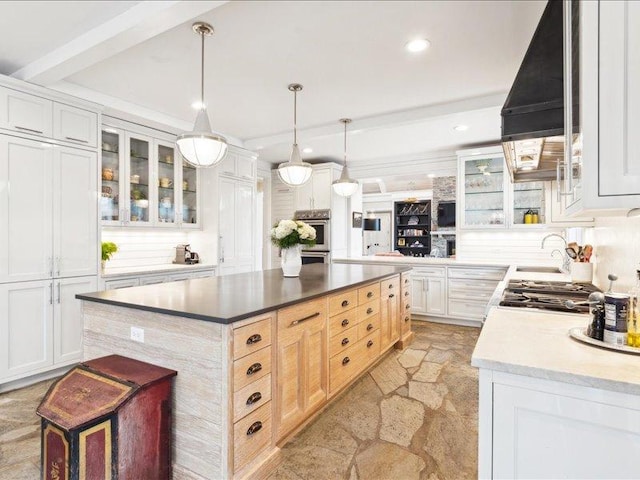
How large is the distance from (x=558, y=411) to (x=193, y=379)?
151cm

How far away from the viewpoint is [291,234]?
3070mm

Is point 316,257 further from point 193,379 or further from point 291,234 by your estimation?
point 193,379

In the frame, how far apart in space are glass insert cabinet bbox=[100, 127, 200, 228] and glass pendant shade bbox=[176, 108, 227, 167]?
1884 mm

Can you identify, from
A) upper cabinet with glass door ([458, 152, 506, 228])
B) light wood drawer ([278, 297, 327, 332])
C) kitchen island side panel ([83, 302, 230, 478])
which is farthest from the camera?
upper cabinet with glass door ([458, 152, 506, 228])

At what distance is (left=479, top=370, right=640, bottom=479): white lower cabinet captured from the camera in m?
1.03

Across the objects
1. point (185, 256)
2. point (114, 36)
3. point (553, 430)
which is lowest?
point (553, 430)

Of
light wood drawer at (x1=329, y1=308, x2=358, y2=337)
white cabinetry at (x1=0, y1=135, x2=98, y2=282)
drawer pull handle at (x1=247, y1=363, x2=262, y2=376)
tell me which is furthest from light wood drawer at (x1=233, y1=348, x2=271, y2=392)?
white cabinetry at (x1=0, y1=135, x2=98, y2=282)

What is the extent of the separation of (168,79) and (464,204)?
13.7 feet

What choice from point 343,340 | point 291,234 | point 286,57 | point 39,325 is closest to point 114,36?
point 286,57

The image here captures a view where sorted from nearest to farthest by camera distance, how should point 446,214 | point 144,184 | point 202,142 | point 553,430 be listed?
point 553,430 < point 202,142 < point 144,184 < point 446,214

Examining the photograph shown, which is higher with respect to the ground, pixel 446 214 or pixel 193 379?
pixel 446 214

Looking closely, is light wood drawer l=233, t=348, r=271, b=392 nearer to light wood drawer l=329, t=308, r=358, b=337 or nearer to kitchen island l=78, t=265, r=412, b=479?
kitchen island l=78, t=265, r=412, b=479

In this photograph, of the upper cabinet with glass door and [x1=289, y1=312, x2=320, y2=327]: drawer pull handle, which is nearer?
[x1=289, y1=312, x2=320, y2=327]: drawer pull handle

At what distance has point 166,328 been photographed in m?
1.88
